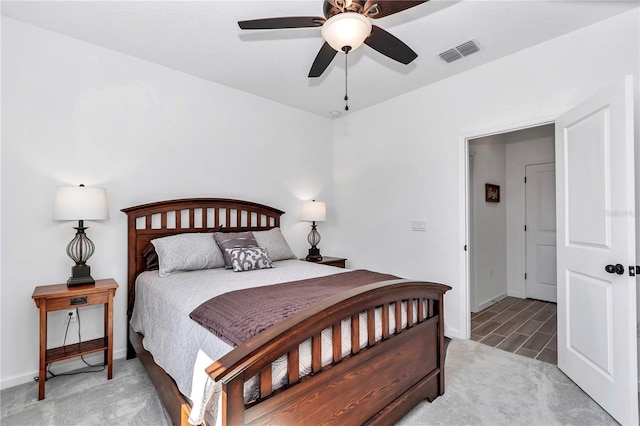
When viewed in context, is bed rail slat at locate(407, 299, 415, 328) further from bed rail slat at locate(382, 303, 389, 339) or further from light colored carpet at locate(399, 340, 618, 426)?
light colored carpet at locate(399, 340, 618, 426)

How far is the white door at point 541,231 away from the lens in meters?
4.50

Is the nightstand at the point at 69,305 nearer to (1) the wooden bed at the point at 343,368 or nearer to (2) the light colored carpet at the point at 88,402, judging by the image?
(2) the light colored carpet at the point at 88,402

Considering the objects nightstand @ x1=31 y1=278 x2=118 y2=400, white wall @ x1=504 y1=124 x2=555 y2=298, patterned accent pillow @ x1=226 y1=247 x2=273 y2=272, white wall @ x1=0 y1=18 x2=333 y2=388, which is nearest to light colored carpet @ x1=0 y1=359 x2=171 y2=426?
nightstand @ x1=31 y1=278 x2=118 y2=400

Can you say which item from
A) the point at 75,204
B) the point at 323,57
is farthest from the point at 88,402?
the point at 323,57

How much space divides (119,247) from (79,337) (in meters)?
0.79

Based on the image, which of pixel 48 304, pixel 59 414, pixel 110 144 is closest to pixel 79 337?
pixel 48 304

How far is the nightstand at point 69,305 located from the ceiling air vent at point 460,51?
11.4 feet

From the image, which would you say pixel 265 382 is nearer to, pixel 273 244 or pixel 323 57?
pixel 323 57

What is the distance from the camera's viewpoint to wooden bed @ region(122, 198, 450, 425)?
3.67 feet

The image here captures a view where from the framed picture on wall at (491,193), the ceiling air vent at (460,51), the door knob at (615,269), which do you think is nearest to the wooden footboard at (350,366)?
the door knob at (615,269)

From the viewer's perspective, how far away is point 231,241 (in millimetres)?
2936

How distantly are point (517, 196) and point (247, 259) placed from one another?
174 inches

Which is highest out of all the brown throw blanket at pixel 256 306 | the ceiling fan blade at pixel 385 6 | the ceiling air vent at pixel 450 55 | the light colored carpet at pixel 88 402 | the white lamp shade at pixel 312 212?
the ceiling air vent at pixel 450 55

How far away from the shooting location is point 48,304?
214 centimetres
